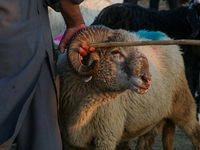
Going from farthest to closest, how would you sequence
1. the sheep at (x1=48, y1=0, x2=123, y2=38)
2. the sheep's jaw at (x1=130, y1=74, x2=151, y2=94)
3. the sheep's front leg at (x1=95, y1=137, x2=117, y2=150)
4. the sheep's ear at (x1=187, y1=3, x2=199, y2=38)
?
the sheep at (x1=48, y1=0, x2=123, y2=38)
the sheep's ear at (x1=187, y1=3, x2=199, y2=38)
the sheep's front leg at (x1=95, y1=137, x2=117, y2=150)
the sheep's jaw at (x1=130, y1=74, x2=151, y2=94)

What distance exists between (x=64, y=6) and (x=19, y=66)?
0.53 m

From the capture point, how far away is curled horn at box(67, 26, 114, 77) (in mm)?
2168

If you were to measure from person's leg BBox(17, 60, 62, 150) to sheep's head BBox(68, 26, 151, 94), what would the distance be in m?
0.30

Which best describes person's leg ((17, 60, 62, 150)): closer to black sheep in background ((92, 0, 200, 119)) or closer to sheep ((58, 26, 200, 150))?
sheep ((58, 26, 200, 150))

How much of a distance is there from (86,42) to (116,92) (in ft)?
1.46

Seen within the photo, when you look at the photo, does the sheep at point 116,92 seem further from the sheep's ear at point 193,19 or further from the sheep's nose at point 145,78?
the sheep's ear at point 193,19

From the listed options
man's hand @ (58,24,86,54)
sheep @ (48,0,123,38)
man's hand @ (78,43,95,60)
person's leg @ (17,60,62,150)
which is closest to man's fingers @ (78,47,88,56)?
man's hand @ (78,43,95,60)

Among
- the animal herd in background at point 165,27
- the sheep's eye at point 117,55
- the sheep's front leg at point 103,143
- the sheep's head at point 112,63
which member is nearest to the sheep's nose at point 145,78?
the sheep's head at point 112,63

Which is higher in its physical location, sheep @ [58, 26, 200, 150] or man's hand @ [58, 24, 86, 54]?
man's hand @ [58, 24, 86, 54]

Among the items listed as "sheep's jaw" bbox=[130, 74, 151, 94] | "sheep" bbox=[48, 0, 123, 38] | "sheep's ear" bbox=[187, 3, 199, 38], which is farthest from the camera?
"sheep" bbox=[48, 0, 123, 38]

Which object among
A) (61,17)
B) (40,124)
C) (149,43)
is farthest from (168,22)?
(40,124)

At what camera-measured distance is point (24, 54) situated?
5.98 ft

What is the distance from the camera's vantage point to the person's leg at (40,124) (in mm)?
1911

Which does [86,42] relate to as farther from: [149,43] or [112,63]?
[149,43]
